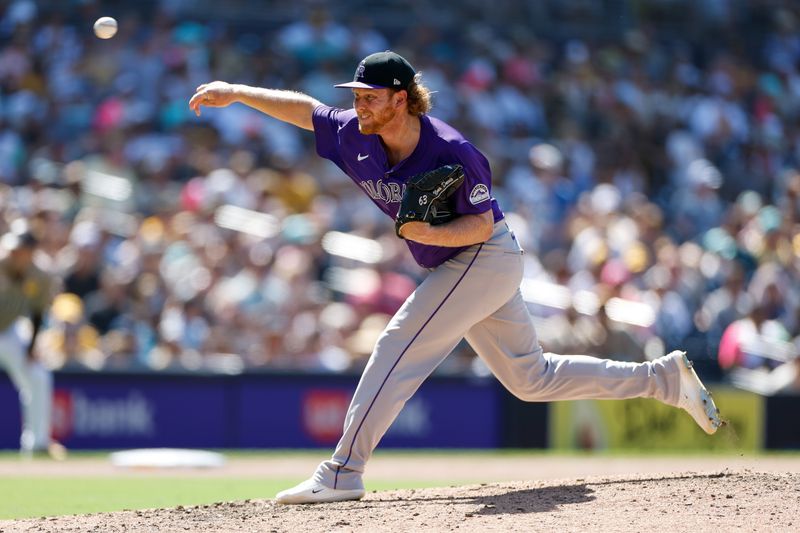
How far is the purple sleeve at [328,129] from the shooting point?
19.8ft

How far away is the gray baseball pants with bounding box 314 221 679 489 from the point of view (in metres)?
5.82

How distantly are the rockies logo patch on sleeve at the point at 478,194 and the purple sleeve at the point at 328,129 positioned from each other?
757mm

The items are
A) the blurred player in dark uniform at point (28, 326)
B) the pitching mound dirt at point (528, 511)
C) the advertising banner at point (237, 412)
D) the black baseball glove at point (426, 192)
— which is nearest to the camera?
the pitching mound dirt at point (528, 511)

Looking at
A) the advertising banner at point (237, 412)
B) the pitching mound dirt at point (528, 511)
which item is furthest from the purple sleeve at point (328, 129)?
the advertising banner at point (237, 412)

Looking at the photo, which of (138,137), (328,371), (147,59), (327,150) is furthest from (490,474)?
(147,59)

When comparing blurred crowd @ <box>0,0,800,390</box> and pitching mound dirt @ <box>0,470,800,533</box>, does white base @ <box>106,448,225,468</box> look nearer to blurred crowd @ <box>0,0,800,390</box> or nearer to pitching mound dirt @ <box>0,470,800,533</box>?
blurred crowd @ <box>0,0,800,390</box>

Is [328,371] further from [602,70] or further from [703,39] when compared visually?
[703,39]

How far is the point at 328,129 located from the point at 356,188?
27.0ft

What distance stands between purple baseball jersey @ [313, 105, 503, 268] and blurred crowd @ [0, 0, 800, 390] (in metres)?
5.38

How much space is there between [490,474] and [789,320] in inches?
206

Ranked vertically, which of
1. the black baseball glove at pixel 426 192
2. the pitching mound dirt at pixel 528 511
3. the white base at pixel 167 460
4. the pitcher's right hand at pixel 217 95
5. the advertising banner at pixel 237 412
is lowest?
the pitching mound dirt at pixel 528 511

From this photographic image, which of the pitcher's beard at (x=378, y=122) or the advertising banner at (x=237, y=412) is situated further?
the advertising banner at (x=237, y=412)

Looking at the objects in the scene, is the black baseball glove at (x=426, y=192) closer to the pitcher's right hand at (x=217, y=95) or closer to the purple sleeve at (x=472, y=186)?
the purple sleeve at (x=472, y=186)

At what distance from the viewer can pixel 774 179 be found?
16516 mm
